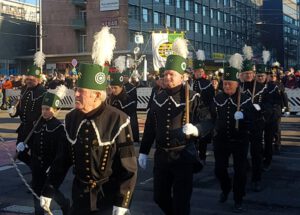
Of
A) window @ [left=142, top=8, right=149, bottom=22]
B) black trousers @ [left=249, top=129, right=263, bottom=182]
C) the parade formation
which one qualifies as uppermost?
window @ [left=142, top=8, right=149, bottom=22]

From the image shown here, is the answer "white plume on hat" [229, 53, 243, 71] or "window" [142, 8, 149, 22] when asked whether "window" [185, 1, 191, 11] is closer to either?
"window" [142, 8, 149, 22]

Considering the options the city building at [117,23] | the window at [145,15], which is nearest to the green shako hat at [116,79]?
the city building at [117,23]

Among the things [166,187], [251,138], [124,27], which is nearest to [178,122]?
[166,187]

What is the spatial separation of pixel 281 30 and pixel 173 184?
9479 cm

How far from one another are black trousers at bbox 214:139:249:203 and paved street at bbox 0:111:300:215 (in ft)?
1.09

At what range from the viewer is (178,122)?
211 inches

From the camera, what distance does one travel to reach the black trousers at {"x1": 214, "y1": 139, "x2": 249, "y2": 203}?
694cm

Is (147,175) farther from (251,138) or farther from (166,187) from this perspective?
(166,187)

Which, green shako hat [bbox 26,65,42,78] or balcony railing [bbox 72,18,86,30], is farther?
balcony railing [bbox 72,18,86,30]

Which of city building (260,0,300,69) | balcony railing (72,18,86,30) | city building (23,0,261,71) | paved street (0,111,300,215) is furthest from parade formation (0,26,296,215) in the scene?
city building (260,0,300,69)

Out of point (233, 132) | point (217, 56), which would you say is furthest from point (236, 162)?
point (217, 56)

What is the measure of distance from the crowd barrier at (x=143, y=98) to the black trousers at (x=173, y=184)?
17985 millimetres

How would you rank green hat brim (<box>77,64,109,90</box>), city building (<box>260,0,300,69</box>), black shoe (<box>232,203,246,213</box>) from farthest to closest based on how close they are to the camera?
1. city building (<box>260,0,300,69</box>)
2. black shoe (<box>232,203,246,213</box>)
3. green hat brim (<box>77,64,109,90</box>)

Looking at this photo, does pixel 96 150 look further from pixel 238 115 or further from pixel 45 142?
pixel 238 115
